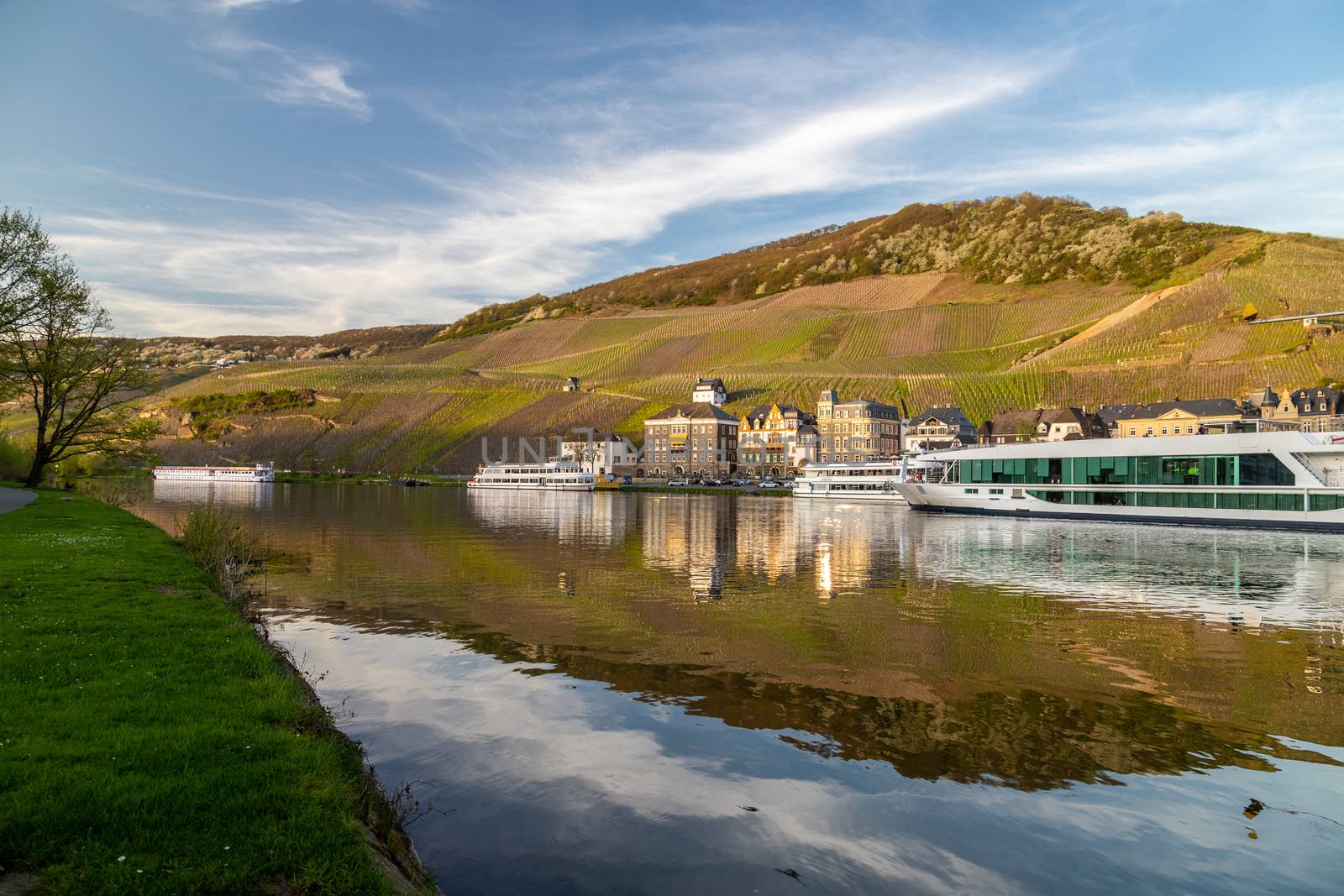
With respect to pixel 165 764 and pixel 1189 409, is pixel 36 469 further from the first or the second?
pixel 1189 409

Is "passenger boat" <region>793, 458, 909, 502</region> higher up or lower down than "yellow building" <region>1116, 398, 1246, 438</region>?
lower down

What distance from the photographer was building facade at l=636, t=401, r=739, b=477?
160 m

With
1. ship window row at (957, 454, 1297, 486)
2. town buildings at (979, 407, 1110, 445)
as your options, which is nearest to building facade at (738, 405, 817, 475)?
town buildings at (979, 407, 1110, 445)

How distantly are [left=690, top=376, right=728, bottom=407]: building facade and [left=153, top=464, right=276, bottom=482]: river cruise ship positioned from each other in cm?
8517

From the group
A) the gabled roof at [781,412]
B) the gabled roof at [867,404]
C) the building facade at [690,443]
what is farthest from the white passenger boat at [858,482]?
the building facade at [690,443]

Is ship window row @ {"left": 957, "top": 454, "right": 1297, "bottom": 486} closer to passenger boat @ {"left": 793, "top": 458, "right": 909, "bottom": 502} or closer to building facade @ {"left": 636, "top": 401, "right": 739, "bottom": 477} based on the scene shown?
passenger boat @ {"left": 793, "top": 458, "right": 909, "bottom": 502}

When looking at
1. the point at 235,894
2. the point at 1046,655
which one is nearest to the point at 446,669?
the point at 235,894

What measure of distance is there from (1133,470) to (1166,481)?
2.34 m

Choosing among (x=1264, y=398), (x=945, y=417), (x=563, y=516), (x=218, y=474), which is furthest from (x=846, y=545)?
(x=218, y=474)

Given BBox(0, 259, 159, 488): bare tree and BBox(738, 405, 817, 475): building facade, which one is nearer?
BBox(0, 259, 159, 488): bare tree

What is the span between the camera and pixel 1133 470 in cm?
6316

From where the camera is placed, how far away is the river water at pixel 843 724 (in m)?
9.10

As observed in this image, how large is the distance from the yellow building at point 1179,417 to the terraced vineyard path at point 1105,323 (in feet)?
132

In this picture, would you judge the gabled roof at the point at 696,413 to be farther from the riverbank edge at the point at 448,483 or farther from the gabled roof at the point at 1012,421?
the gabled roof at the point at 1012,421
